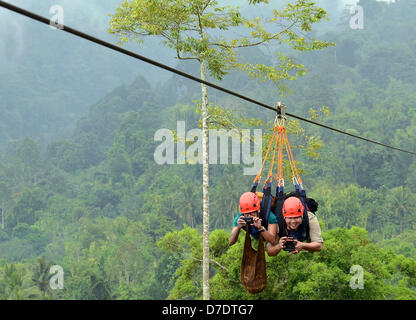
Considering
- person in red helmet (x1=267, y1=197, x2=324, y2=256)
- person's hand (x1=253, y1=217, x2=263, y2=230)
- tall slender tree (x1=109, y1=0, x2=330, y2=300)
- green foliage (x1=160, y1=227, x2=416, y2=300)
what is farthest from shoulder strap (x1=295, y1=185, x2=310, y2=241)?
green foliage (x1=160, y1=227, x2=416, y2=300)

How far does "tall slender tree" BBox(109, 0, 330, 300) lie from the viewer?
10.3 meters

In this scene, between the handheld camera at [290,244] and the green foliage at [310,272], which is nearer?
the handheld camera at [290,244]

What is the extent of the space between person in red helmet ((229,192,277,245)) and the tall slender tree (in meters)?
6.65

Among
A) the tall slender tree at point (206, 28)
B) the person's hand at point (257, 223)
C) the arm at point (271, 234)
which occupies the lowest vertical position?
the arm at point (271, 234)

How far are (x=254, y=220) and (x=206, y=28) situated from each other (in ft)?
27.6

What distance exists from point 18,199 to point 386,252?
5401cm

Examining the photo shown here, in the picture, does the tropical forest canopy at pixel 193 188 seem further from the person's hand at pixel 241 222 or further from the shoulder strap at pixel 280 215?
the person's hand at pixel 241 222

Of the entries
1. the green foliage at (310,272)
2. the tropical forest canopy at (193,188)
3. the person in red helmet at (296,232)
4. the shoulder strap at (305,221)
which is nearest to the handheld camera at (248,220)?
the person in red helmet at (296,232)

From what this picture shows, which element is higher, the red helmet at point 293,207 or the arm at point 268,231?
the red helmet at point 293,207

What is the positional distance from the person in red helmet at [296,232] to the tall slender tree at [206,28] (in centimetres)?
668

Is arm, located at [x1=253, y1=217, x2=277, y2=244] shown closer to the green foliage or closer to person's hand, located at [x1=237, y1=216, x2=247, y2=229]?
person's hand, located at [x1=237, y1=216, x2=247, y2=229]

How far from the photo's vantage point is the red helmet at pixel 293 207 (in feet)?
13.0
